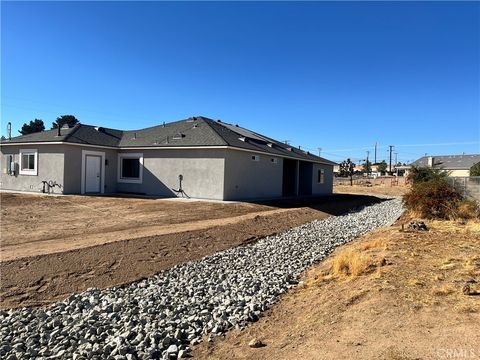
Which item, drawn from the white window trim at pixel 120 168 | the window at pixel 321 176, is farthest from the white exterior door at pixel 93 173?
the window at pixel 321 176

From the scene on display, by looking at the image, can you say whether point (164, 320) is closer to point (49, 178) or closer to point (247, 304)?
point (247, 304)

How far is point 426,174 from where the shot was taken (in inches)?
759

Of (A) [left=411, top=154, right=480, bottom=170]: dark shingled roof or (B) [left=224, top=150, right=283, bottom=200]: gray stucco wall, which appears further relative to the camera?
(A) [left=411, top=154, right=480, bottom=170]: dark shingled roof

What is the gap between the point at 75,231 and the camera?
37.0ft

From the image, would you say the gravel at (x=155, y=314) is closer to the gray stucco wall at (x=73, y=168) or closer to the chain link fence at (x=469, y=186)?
the chain link fence at (x=469, y=186)

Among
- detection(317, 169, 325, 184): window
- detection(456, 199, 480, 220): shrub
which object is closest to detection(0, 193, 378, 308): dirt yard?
detection(456, 199, 480, 220): shrub

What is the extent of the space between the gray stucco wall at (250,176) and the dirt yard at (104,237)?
7.35 feet

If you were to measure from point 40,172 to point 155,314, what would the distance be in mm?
19486

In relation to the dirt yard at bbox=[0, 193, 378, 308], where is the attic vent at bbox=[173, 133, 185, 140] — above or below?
above

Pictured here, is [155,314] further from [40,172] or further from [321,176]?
[321,176]

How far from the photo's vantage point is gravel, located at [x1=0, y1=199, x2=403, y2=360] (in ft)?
15.8

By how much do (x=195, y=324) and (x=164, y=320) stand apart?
458 mm

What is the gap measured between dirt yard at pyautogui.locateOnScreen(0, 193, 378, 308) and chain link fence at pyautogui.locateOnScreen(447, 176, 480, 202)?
581 cm
